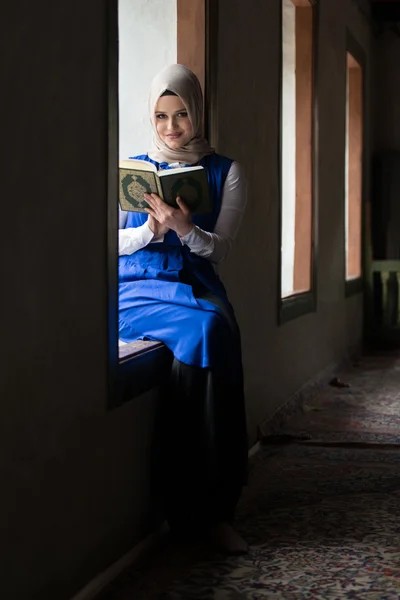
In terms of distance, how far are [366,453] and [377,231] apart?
537 cm

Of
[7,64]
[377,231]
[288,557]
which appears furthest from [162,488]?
[377,231]

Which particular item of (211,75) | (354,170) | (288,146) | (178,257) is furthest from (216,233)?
(354,170)

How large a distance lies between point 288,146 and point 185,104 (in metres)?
3.79

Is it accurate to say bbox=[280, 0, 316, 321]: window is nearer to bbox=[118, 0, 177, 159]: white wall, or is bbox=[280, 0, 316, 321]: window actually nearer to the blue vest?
bbox=[118, 0, 177, 159]: white wall

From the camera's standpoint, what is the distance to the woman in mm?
3412

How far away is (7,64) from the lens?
90.6 inches

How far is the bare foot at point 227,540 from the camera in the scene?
3.36 meters

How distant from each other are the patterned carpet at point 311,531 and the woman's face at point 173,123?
5.07ft

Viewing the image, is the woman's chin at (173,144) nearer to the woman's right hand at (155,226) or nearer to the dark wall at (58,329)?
the woman's right hand at (155,226)

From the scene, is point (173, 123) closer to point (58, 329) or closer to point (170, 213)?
point (170, 213)

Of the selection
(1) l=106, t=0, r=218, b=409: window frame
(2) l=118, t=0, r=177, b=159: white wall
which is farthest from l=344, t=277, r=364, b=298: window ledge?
(1) l=106, t=0, r=218, b=409: window frame

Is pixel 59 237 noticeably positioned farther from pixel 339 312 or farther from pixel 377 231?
pixel 377 231

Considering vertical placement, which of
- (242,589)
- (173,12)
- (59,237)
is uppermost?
(173,12)

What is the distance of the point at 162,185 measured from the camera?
133 inches
